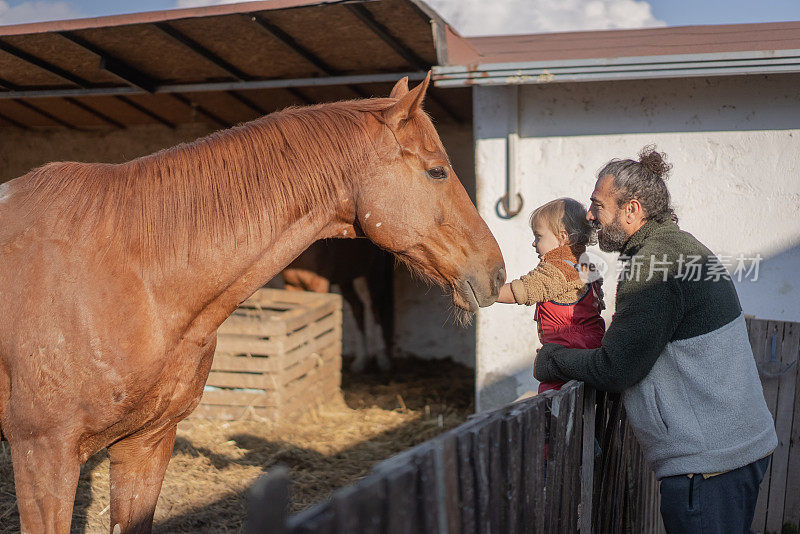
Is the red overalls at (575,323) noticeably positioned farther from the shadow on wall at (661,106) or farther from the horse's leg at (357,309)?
the horse's leg at (357,309)

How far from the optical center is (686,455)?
7.19 feet

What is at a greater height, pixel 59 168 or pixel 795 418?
pixel 59 168

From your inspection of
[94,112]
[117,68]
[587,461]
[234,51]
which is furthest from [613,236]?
[94,112]

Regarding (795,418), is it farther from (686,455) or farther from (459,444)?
(459,444)

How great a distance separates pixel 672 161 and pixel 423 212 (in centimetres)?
314

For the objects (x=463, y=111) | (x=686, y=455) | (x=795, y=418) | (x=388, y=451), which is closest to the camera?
(x=686, y=455)

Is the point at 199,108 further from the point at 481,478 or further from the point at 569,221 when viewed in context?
the point at 481,478

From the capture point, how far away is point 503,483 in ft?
5.63

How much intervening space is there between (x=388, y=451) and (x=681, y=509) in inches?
131

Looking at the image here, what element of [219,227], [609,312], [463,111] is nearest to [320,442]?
[609,312]

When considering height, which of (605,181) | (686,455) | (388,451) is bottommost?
(388,451)

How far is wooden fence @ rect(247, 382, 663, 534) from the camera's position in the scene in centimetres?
111

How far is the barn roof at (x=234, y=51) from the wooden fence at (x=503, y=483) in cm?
296

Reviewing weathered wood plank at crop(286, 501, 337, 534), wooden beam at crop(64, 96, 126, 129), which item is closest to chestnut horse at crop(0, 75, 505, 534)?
weathered wood plank at crop(286, 501, 337, 534)
